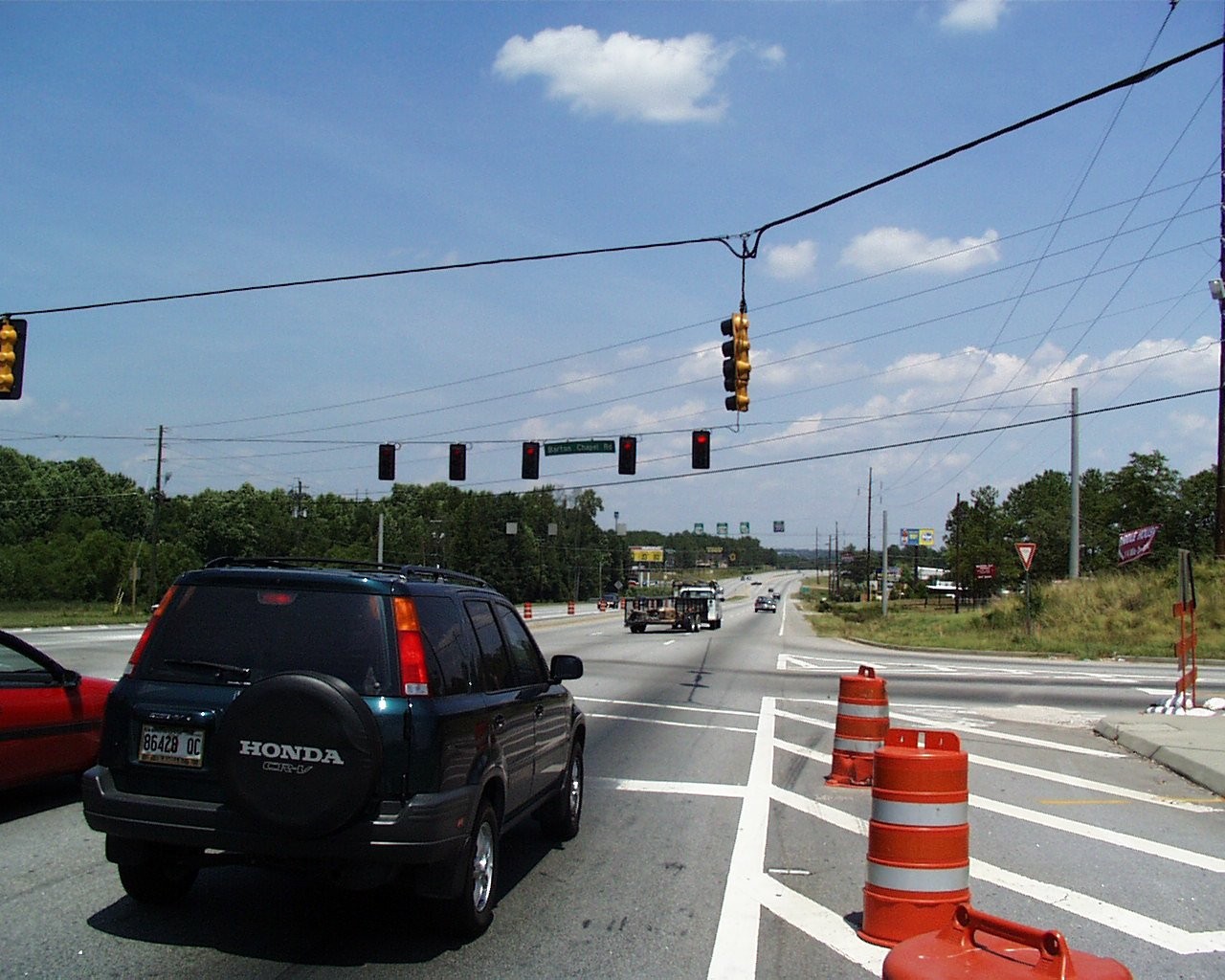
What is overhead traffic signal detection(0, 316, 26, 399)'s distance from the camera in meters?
21.0

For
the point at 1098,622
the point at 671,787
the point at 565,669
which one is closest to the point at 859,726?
the point at 671,787

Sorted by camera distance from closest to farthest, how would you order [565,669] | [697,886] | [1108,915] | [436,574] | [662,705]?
[1108,915], [436,574], [697,886], [565,669], [662,705]

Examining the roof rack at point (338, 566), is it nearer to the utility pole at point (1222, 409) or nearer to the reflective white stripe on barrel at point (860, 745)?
the reflective white stripe on barrel at point (860, 745)

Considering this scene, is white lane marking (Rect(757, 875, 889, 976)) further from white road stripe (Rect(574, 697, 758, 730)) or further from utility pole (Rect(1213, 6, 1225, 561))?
utility pole (Rect(1213, 6, 1225, 561))

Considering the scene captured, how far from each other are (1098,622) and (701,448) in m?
19.8

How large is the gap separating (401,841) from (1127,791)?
8614mm

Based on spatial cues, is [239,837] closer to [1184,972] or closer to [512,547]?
[1184,972]

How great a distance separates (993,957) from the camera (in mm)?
3916

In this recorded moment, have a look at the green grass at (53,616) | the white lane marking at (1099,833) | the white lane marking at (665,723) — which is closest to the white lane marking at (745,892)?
the white lane marking at (1099,833)

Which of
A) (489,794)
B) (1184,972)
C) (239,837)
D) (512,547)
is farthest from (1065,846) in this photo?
(512,547)

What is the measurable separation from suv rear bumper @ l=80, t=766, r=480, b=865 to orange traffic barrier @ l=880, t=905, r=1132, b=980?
239cm

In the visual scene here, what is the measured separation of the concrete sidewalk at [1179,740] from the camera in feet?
40.4

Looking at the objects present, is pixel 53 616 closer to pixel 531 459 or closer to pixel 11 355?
pixel 531 459

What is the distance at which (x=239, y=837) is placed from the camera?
5.51 m
